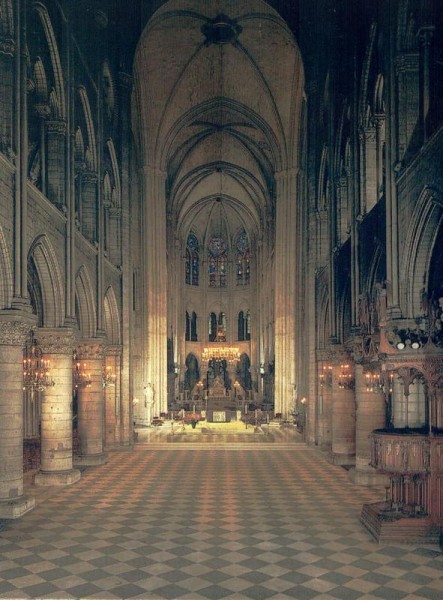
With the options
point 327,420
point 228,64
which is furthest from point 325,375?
point 228,64

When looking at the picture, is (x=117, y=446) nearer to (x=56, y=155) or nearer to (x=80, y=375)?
(x=80, y=375)

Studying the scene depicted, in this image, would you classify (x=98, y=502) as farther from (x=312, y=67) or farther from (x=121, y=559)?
(x=312, y=67)

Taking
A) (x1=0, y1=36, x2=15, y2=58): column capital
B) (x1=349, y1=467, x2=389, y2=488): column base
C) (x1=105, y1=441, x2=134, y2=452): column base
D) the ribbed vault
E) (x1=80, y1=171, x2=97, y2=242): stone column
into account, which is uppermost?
Answer: the ribbed vault

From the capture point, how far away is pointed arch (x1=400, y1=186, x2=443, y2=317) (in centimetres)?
1348

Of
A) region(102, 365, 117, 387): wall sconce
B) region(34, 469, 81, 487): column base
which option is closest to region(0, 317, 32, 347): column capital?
region(34, 469, 81, 487): column base

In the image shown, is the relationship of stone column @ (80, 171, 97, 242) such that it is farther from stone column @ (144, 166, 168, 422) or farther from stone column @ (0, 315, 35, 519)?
stone column @ (144, 166, 168, 422)

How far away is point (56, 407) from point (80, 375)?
3882mm

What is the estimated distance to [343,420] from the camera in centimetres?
2384

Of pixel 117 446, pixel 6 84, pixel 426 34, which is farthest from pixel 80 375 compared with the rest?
pixel 426 34

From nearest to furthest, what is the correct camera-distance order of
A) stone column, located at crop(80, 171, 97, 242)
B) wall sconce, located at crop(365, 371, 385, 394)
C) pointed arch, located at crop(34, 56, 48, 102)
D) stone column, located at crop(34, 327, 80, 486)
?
wall sconce, located at crop(365, 371, 385, 394)
pointed arch, located at crop(34, 56, 48, 102)
stone column, located at crop(34, 327, 80, 486)
stone column, located at crop(80, 171, 97, 242)

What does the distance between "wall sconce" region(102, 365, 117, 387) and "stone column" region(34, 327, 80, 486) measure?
6.60m

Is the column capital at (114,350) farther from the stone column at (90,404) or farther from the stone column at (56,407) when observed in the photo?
the stone column at (56,407)

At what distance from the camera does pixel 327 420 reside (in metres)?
27.2

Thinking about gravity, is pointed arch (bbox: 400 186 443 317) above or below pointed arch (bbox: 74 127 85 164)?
Answer: below
